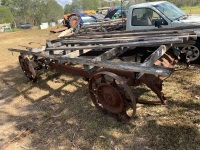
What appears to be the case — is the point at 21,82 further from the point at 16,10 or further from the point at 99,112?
the point at 16,10

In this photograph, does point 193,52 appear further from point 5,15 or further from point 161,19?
point 5,15

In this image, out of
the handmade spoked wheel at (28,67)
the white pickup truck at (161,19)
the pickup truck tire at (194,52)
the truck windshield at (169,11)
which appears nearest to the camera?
the handmade spoked wheel at (28,67)

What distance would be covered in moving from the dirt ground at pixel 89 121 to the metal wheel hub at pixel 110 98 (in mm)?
304

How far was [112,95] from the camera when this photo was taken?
13.2 feet

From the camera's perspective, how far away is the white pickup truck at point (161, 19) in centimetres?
671

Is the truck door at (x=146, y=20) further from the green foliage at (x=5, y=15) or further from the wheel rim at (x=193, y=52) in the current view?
the green foliage at (x=5, y=15)

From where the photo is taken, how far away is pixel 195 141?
11.4 feet

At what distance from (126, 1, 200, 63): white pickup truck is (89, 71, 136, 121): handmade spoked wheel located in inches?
146

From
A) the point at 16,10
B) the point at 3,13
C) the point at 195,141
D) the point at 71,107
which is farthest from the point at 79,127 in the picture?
the point at 16,10

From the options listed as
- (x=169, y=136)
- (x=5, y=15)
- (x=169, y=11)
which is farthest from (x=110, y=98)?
(x=5, y=15)

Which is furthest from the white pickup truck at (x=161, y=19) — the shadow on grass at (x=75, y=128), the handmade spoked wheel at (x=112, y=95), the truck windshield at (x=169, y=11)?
the handmade spoked wheel at (x=112, y=95)

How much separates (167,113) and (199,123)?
0.64m

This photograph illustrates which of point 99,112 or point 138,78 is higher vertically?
point 138,78

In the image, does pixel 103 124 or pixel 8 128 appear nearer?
pixel 103 124
